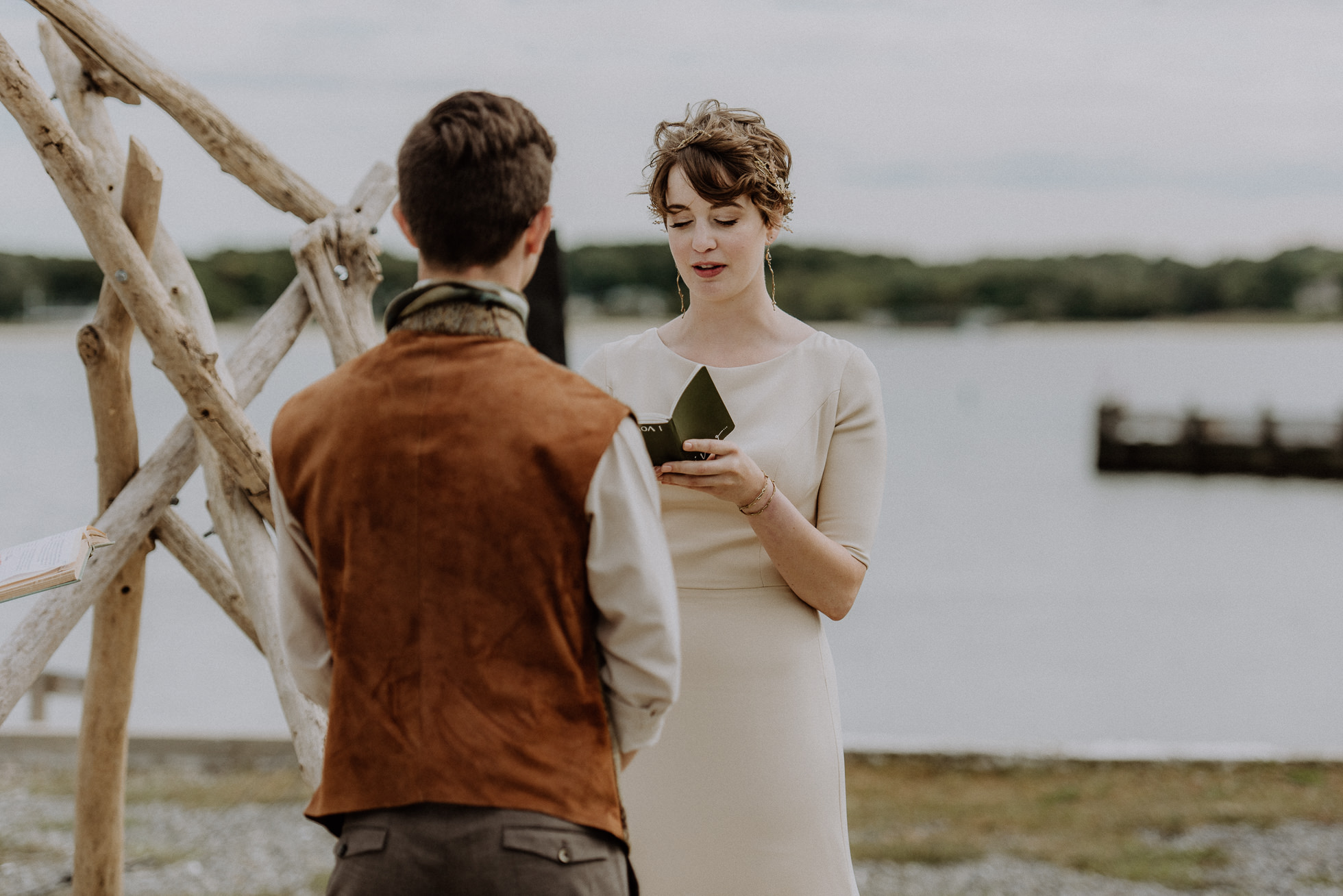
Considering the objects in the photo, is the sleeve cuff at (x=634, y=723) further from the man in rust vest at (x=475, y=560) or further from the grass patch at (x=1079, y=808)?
the grass patch at (x=1079, y=808)

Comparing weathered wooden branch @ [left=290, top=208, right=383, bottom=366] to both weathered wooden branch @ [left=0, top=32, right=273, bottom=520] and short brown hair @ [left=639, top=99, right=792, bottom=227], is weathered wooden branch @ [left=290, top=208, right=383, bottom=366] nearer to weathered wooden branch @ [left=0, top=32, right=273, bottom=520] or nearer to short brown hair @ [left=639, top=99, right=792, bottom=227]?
weathered wooden branch @ [left=0, top=32, right=273, bottom=520]

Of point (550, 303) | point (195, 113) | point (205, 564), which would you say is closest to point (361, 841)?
point (205, 564)

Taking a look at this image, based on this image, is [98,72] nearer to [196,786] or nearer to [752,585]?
[752,585]

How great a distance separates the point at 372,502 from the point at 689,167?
91 centimetres

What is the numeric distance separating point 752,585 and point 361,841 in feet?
2.85

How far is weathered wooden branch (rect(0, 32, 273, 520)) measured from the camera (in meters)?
2.67

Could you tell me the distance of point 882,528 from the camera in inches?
914

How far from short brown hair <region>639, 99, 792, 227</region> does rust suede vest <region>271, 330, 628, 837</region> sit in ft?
2.42

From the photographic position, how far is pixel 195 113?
2.98 metres

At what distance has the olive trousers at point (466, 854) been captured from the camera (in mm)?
1212

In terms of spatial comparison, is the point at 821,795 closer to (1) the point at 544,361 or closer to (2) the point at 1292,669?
(1) the point at 544,361

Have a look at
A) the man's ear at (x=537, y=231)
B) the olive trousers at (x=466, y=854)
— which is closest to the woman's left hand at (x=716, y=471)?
the man's ear at (x=537, y=231)

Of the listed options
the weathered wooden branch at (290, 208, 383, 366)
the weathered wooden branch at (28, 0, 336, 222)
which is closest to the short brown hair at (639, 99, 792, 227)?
the weathered wooden branch at (290, 208, 383, 366)

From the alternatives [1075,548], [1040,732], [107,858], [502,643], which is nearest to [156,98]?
[107,858]
